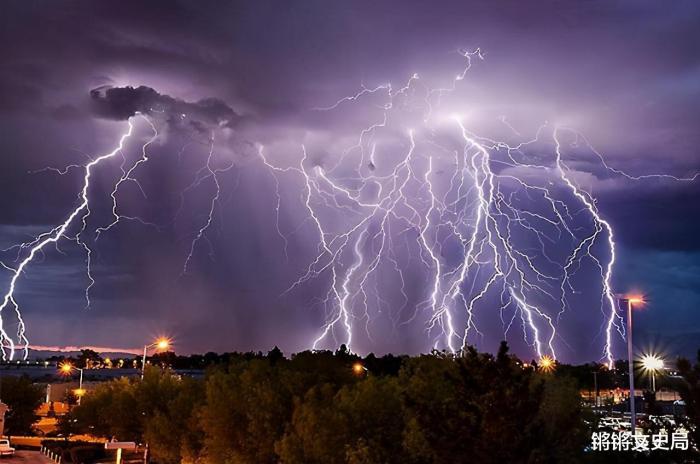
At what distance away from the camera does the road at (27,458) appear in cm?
3394

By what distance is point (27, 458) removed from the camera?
1405 inches

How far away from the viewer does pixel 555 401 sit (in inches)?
725

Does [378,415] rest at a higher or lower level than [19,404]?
higher

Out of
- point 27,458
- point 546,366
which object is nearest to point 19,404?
point 27,458

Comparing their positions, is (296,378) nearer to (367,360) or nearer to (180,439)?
(180,439)

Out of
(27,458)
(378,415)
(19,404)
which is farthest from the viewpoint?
(19,404)

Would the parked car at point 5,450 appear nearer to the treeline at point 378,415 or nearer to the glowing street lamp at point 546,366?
the treeline at point 378,415

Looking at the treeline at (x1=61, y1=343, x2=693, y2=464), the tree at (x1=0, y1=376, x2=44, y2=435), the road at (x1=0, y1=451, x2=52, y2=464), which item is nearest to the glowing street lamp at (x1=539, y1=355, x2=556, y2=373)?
the treeline at (x1=61, y1=343, x2=693, y2=464)

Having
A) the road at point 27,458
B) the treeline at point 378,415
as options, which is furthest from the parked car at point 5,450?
the treeline at point 378,415

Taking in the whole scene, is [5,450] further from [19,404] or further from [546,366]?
[546,366]

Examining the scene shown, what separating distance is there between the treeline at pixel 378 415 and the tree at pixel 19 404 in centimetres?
1889

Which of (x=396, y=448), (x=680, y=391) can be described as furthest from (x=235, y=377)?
(x=680, y=391)

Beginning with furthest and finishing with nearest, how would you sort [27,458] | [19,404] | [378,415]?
[19,404] → [27,458] → [378,415]

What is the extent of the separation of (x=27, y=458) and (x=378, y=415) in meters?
22.6
